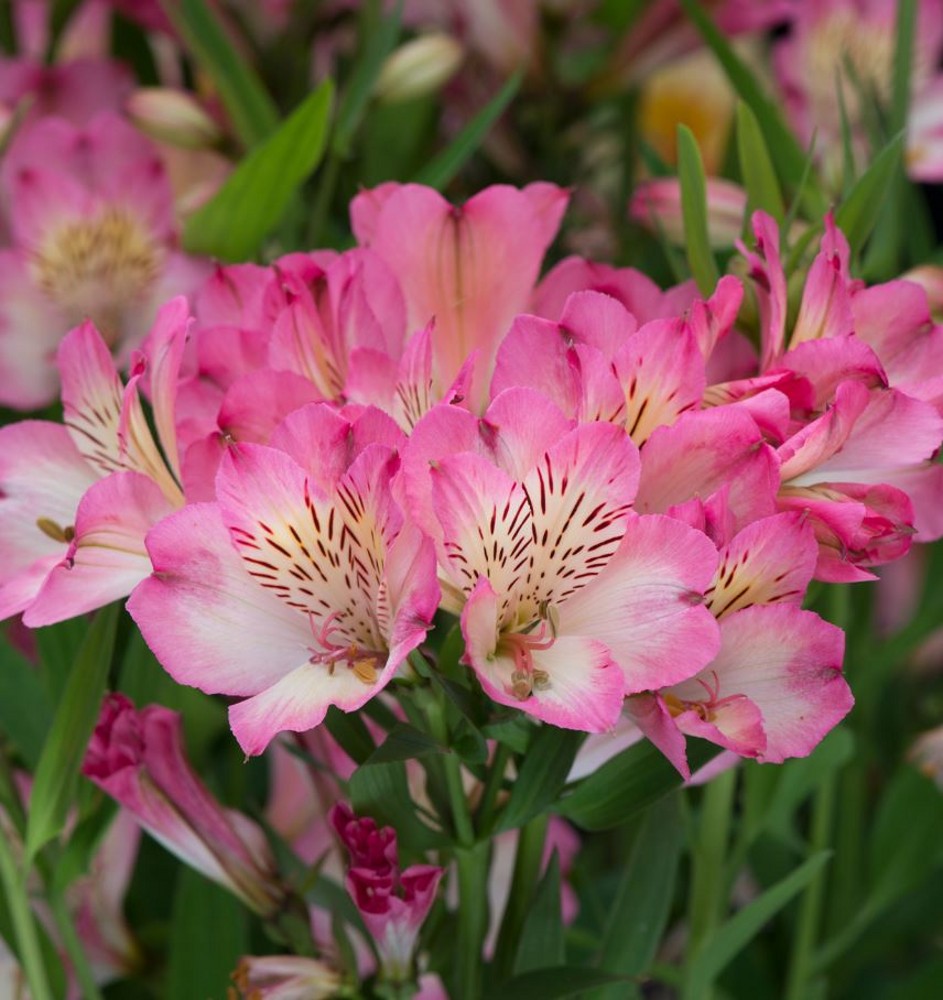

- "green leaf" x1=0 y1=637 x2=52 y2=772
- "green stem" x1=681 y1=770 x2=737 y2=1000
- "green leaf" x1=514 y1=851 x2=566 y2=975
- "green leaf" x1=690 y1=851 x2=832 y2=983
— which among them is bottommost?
"green stem" x1=681 y1=770 x2=737 y2=1000

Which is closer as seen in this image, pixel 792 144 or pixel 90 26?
pixel 792 144

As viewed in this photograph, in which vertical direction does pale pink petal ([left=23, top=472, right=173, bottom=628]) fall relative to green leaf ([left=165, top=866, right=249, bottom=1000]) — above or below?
above

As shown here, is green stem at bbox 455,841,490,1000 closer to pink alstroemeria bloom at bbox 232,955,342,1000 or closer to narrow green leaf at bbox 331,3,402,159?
pink alstroemeria bloom at bbox 232,955,342,1000

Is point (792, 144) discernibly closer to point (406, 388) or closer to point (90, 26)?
point (406, 388)

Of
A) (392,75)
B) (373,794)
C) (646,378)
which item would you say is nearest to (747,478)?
(646,378)

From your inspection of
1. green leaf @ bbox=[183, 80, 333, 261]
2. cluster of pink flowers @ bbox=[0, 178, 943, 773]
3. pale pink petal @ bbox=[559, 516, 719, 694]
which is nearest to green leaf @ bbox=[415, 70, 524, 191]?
green leaf @ bbox=[183, 80, 333, 261]

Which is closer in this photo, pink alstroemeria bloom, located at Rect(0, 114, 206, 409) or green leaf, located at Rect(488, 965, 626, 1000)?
green leaf, located at Rect(488, 965, 626, 1000)

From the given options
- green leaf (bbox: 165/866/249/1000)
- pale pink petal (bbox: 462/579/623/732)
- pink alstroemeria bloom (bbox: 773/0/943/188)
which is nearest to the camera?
pale pink petal (bbox: 462/579/623/732)
